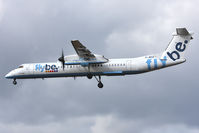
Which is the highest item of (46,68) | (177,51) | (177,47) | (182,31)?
(182,31)

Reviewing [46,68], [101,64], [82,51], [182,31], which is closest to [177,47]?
[182,31]

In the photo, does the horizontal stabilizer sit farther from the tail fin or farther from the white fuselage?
the white fuselage

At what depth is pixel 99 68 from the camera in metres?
64.6

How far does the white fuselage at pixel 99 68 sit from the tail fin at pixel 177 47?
0.54 metres

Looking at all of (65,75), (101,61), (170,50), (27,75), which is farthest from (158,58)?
(27,75)

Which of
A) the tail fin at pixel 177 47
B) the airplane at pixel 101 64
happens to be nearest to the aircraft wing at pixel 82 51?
the airplane at pixel 101 64

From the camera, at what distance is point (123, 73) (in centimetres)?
6362

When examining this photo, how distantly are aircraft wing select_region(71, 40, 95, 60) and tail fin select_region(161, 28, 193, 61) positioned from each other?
8845mm

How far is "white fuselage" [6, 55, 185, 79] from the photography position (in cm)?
6241

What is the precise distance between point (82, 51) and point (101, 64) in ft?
9.95

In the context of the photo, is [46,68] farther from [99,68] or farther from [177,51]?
[177,51]

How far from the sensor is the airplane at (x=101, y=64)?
204 ft

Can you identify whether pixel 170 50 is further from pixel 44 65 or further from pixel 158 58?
pixel 44 65

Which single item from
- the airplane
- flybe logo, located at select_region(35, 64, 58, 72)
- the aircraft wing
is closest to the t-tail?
the airplane
